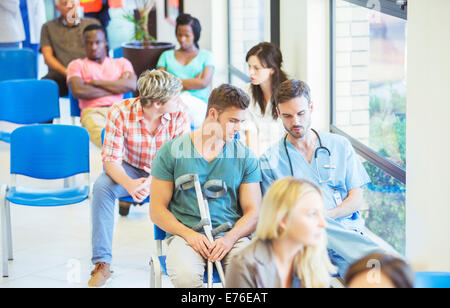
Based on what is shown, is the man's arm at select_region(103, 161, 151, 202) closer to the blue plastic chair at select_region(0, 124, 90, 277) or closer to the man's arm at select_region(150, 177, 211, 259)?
the blue plastic chair at select_region(0, 124, 90, 277)

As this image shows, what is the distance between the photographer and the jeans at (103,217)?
3.45 m

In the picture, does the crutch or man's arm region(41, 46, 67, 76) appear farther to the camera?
man's arm region(41, 46, 67, 76)

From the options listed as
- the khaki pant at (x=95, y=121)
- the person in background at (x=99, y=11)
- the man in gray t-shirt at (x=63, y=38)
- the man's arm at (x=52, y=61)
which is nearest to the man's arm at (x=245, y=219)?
the khaki pant at (x=95, y=121)

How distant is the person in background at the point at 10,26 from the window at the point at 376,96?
4.32m

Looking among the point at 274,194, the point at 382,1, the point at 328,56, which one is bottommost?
the point at 274,194

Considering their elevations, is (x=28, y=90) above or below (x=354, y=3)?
below

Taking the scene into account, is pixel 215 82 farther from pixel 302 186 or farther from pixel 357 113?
pixel 302 186

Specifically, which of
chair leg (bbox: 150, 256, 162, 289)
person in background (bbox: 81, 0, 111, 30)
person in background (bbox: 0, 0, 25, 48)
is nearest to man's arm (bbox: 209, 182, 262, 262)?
chair leg (bbox: 150, 256, 162, 289)

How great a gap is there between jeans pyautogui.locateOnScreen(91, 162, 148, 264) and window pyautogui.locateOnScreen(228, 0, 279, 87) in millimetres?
2541

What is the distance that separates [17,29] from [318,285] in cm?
625

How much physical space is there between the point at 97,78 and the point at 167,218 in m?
2.80

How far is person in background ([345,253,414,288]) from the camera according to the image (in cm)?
159
